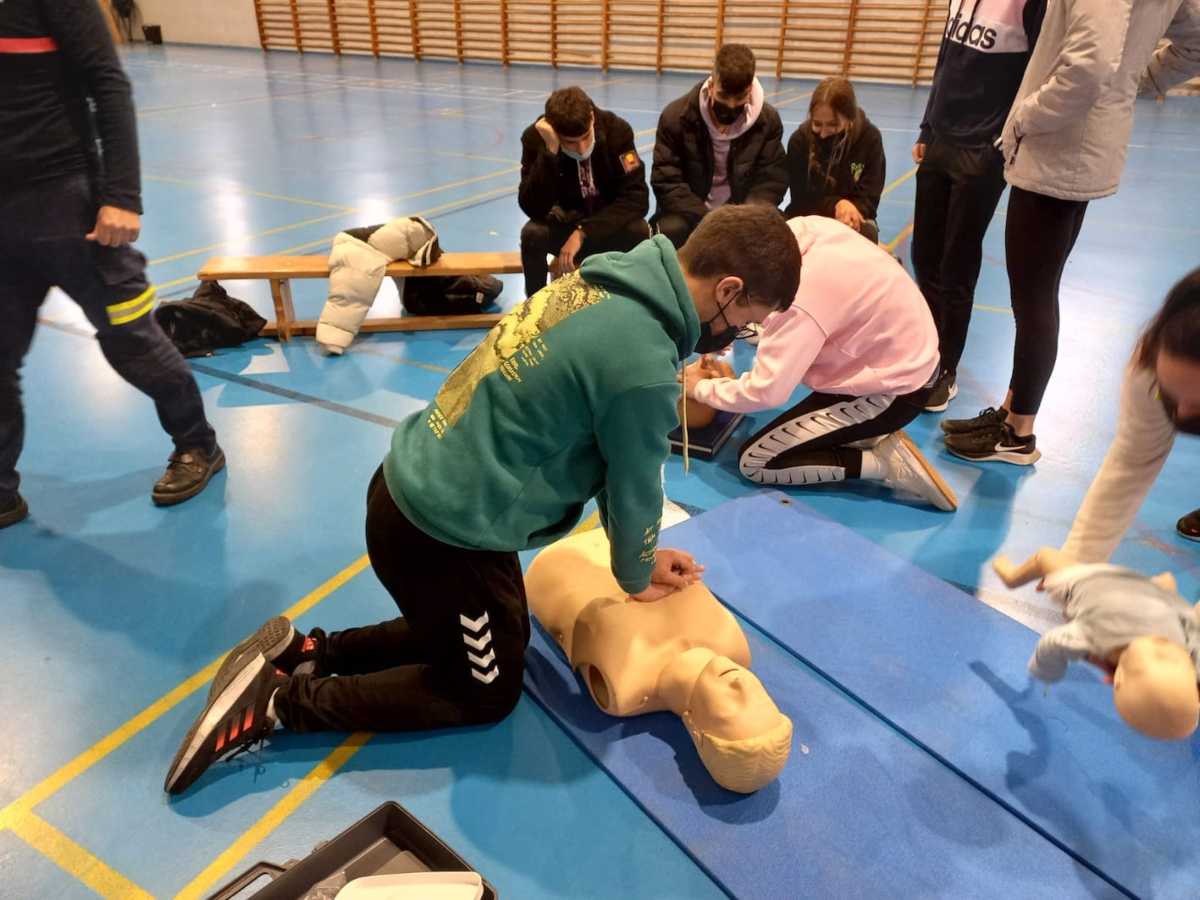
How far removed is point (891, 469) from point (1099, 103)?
58.2 inches

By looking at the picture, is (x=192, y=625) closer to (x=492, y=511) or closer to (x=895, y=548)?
(x=492, y=511)

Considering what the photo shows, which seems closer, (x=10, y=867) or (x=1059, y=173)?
(x=10, y=867)

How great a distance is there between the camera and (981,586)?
9.27 ft

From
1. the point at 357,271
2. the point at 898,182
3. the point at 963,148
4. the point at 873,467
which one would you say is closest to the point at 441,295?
the point at 357,271

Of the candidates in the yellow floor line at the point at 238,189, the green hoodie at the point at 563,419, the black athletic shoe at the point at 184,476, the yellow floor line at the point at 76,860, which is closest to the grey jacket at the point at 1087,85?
the green hoodie at the point at 563,419

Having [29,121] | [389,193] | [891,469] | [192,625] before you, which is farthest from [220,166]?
[891,469]

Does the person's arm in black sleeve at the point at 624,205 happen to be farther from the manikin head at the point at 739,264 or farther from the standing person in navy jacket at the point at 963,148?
the manikin head at the point at 739,264

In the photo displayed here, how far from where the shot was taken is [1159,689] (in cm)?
141

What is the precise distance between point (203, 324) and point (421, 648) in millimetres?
3032

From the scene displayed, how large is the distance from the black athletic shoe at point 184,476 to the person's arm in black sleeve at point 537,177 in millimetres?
2313

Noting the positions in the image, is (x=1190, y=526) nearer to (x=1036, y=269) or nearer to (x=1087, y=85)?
(x=1036, y=269)

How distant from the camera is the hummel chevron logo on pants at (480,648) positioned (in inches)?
77.0

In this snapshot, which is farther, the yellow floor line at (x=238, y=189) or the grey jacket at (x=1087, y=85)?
the yellow floor line at (x=238, y=189)

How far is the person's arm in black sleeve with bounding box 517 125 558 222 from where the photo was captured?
179 inches
